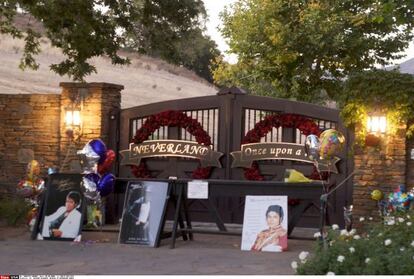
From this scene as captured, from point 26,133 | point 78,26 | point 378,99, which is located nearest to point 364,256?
point 378,99

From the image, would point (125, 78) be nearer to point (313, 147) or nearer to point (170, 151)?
point (170, 151)

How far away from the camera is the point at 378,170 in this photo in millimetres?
11000

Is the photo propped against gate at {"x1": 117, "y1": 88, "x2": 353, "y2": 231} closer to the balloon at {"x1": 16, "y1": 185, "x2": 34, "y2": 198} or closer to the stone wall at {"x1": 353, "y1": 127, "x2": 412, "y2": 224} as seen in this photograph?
the stone wall at {"x1": 353, "y1": 127, "x2": 412, "y2": 224}

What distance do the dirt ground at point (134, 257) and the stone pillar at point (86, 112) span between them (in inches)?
87.3

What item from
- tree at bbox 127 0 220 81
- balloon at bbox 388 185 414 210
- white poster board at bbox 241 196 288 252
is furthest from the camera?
tree at bbox 127 0 220 81

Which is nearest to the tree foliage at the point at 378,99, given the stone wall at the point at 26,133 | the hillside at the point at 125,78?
the stone wall at the point at 26,133

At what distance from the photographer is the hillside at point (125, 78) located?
133ft

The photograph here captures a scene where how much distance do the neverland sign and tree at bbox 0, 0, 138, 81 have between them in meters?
3.66

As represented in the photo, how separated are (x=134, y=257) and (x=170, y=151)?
3859 mm

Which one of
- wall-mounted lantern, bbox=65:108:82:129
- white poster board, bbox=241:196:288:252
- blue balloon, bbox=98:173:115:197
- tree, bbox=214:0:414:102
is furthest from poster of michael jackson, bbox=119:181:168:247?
tree, bbox=214:0:414:102

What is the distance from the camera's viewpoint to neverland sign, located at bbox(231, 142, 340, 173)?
1220 centimetres

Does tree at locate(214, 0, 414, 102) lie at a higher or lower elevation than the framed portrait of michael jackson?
higher

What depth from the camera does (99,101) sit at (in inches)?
520

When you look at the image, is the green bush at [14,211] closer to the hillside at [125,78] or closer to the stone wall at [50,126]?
the stone wall at [50,126]
